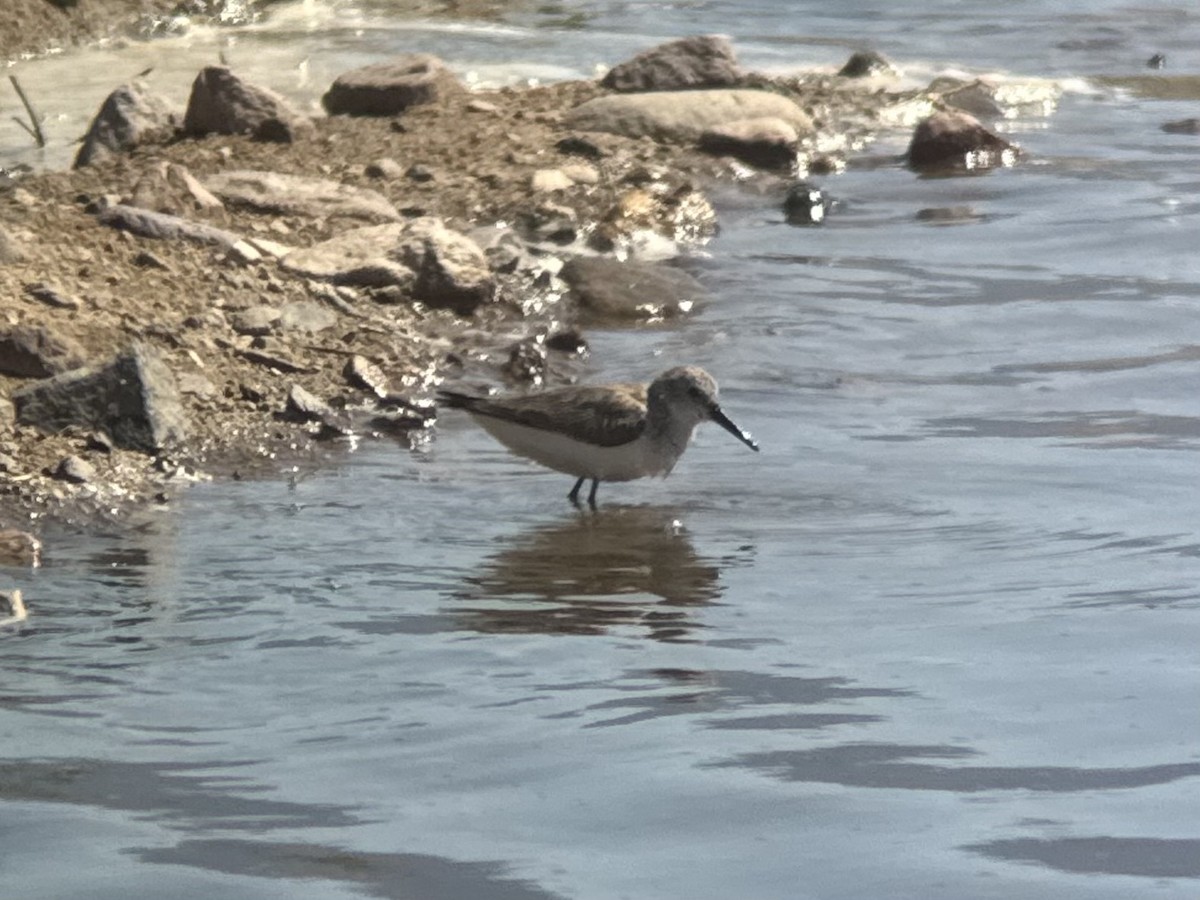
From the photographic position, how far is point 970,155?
16000 mm

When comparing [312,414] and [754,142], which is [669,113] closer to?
[754,142]

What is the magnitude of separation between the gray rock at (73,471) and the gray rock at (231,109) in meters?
5.22

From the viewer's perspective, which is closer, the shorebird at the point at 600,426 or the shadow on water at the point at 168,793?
the shadow on water at the point at 168,793

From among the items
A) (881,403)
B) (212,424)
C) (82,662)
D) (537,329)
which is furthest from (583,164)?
(82,662)

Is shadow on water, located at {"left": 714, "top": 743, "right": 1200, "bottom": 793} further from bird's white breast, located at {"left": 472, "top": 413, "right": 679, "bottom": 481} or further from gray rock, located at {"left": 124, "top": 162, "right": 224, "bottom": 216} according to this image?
gray rock, located at {"left": 124, "top": 162, "right": 224, "bottom": 216}

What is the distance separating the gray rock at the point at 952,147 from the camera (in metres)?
15.9

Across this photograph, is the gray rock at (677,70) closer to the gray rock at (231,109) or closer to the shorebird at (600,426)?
the gray rock at (231,109)

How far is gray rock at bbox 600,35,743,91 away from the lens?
53.0ft

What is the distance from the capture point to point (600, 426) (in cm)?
959

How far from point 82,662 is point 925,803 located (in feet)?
7.93

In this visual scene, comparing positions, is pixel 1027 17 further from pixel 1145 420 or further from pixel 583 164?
pixel 1145 420

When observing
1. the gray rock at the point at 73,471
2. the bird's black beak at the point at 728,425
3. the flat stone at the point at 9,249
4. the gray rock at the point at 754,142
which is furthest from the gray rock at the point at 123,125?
the bird's black beak at the point at 728,425

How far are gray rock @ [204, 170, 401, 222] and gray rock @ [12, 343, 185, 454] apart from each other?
312cm

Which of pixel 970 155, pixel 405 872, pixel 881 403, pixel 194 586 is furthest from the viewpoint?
pixel 970 155
